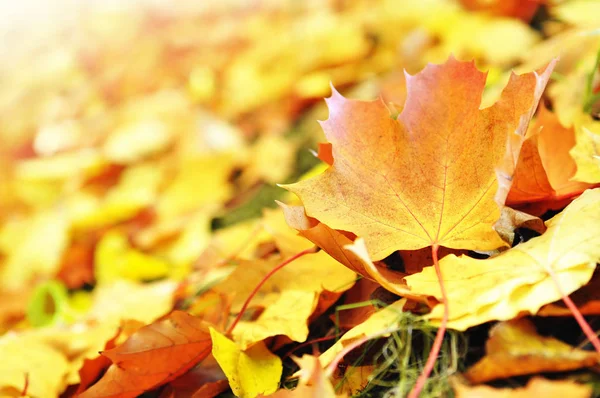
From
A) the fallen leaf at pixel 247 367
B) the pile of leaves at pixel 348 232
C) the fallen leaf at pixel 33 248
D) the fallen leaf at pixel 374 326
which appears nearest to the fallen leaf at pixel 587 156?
the pile of leaves at pixel 348 232

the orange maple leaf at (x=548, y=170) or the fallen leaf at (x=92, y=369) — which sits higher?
the orange maple leaf at (x=548, y=170)

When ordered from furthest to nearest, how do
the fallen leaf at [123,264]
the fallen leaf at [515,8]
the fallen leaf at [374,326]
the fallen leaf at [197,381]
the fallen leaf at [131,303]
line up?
the fallen leaf at [515,8]
the fallen leaf at [123,264]
the fallen leaf at [131,303]
the fallen leaf at [197,381]
the fallen leaf at [374,326]

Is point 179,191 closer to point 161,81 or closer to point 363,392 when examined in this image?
point 161,81

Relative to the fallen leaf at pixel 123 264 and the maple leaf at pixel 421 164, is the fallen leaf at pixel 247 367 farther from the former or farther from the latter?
the fallen leaf at pixel 123 264

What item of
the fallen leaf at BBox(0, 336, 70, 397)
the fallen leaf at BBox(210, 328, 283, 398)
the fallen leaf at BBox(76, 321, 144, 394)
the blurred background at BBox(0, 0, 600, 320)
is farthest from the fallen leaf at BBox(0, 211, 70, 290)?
the fallen leaf at BBox(210, 328, 283, 398)

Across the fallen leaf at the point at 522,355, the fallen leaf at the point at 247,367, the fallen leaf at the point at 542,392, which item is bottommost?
the fallen leaf at the point at 247,367

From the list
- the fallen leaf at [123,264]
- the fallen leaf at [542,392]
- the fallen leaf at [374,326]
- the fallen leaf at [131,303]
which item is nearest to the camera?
the fallen leaf at [542,392]
